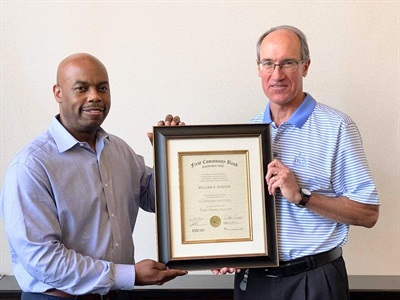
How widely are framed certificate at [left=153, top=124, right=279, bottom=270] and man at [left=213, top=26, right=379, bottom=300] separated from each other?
6cm

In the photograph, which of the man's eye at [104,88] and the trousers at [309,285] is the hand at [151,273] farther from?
the man's eye at [104,88]

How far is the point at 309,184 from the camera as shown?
5.47 ft

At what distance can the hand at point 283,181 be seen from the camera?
158cm

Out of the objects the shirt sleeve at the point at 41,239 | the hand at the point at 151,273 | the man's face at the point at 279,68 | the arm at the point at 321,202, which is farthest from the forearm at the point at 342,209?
the shirt sleeve at the point at 41,239

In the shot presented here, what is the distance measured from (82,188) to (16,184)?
196 mm

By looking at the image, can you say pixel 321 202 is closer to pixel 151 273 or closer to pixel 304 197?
pixel 304 197

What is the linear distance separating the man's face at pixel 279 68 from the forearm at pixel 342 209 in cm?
34

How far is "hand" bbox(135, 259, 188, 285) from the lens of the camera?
162 centimetres

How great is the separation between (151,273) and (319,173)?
23.7 inches

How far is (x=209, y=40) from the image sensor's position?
2.32m

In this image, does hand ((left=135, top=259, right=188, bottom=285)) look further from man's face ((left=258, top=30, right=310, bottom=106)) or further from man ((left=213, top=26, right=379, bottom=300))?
man's face ((left=258, top=30, right=310, bottom=106))

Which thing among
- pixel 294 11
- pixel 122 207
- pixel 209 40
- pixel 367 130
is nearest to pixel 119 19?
pixel 209 40

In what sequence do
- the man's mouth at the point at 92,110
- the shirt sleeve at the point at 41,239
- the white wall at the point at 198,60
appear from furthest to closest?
the white wall at the point at 198,60, the man's mouth at the point at 92,110, the shirt sleeve at the point at 41,239

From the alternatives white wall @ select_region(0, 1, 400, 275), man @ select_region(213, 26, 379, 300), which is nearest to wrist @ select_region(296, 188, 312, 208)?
man @ select_region(213, 26, 379, 300)
